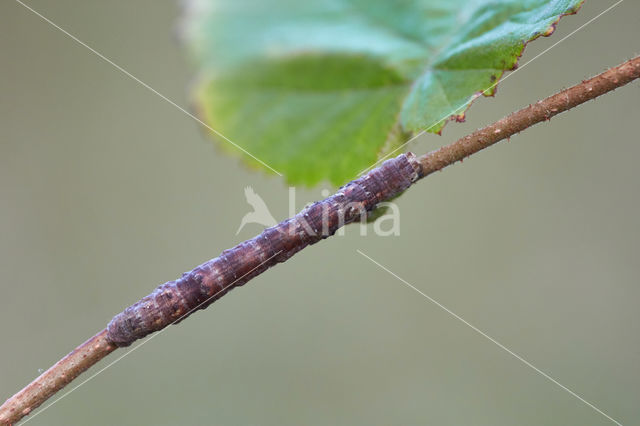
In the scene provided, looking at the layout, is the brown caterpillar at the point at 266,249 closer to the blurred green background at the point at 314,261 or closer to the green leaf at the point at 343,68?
the green leaf at the point at 343,68

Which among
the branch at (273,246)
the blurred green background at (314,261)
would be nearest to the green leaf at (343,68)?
the branch at (273,246)

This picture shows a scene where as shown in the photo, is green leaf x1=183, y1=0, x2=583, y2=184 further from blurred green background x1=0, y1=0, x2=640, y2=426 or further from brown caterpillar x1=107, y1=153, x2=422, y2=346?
blurred green background x1=0, y1=0, x2=640, y2=426

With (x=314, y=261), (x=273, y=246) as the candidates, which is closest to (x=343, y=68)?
(x=273, y=246)

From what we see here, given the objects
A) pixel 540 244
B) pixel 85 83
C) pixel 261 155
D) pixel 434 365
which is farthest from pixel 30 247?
pixel 261 155

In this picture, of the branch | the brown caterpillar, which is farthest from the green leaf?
the brown caterpillar

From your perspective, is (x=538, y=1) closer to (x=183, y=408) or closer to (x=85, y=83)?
(x=183, y=408)
